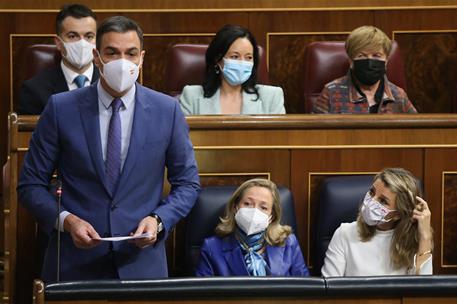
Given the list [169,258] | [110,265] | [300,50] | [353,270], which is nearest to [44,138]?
[110,265]

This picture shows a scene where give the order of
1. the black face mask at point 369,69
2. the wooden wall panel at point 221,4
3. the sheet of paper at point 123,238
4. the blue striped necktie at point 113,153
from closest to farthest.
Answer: the sheet of paper at point 123,238 < the blue striped necktie at point 113,153 < the black face mask at point 369,69 < the wooden wall panel at point 221,4

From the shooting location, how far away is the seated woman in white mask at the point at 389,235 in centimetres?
212

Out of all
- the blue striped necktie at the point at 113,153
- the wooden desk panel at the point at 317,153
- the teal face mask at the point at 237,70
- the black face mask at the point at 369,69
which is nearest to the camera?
the blue striped necktie at the point at 113,153

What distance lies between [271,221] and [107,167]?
1.46 ft

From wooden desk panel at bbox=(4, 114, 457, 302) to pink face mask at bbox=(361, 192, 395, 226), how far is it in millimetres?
213

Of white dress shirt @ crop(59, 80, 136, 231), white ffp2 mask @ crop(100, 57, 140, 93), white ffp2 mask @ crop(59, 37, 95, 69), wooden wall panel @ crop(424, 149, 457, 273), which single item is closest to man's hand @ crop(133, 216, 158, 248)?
white dress shirt @ crop(59, 80, 136, 231)

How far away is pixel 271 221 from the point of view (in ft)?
7.11

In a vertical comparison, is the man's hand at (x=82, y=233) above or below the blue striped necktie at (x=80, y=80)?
below

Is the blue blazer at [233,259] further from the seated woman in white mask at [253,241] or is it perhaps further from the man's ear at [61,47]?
the man's ear at [61,47]

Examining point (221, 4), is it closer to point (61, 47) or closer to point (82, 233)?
point (61, 47)

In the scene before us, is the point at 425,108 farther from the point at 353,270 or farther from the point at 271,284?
the point at 271,284

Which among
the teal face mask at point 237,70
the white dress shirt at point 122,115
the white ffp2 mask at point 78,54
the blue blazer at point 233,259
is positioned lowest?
the blue blazer at point 233,259

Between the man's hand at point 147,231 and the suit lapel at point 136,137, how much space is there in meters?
0.09

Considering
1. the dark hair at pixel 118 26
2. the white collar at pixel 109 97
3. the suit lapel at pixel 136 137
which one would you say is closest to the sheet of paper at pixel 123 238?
the suit lapel at pixel 136 137
